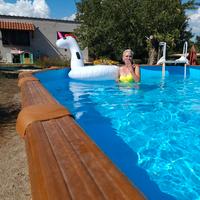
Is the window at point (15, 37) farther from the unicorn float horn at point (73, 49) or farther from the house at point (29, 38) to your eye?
the unicorn float horn at point (73, 49)

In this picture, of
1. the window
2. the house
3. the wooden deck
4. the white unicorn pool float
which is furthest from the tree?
the wooden deck

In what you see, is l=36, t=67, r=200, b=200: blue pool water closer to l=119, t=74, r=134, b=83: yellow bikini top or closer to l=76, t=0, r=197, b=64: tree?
l=119, t=74, r=134, b=83: yellow bikini top

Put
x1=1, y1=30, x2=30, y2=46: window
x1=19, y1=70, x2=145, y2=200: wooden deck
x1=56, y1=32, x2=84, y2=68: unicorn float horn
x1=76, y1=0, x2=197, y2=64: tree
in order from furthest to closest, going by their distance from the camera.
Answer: x1=1, y1=30, x2=30, y2=46: window < x1=76, y1=0, x2=197, y2=64: tree < x1=56, y1=32, x2=84, y2=68: unicorn float horn < x1=19, y1=70, x2=145, y2=200: wooden deck

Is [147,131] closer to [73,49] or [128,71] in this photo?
[128,71]

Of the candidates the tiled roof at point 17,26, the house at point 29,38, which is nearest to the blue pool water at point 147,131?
the house at point 29,38

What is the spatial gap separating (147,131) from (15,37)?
22930 millimetres

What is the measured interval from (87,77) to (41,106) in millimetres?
6393

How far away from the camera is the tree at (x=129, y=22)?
16547 mm

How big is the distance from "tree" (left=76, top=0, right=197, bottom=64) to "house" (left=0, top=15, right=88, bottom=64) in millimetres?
4846

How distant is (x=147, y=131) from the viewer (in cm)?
437

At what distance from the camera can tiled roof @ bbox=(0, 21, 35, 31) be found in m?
22.7

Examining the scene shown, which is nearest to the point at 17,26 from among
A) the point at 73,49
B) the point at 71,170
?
the point at 73,49

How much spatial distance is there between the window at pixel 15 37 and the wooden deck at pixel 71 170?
23.8 meters

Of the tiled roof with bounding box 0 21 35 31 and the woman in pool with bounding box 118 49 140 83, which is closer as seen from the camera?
the woman in pool with bounding box 118 49 140 83
